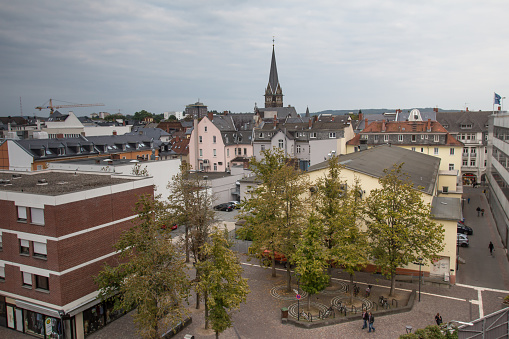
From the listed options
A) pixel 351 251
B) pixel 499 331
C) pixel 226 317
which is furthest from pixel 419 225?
pixel 226 317

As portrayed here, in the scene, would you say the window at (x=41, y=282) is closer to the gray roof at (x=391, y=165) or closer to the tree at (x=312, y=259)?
the tree at (x=312, y=259)

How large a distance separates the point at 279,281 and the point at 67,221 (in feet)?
53.7

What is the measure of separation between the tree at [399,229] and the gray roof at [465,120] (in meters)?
57.8

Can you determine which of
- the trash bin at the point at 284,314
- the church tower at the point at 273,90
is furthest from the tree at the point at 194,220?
the church tower at the point at 273,90

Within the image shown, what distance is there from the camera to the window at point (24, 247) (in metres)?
22.4

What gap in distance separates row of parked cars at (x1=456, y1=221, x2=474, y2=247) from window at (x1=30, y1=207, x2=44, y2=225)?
36.7 m

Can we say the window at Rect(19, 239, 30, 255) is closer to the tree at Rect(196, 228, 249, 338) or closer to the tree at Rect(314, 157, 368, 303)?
the tree at Rect(196, 228, 249, 338)

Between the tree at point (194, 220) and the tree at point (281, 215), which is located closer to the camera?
the tree at point (194, 220)

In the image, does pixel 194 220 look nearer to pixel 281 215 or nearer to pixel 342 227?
pixel 281 215

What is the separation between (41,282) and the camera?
22109mm

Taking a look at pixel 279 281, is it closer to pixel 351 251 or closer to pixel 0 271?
pixel 351 251

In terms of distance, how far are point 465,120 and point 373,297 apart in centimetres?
6319

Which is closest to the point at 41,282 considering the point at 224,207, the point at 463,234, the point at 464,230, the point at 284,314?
the point at 284,314

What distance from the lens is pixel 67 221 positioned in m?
21.4
